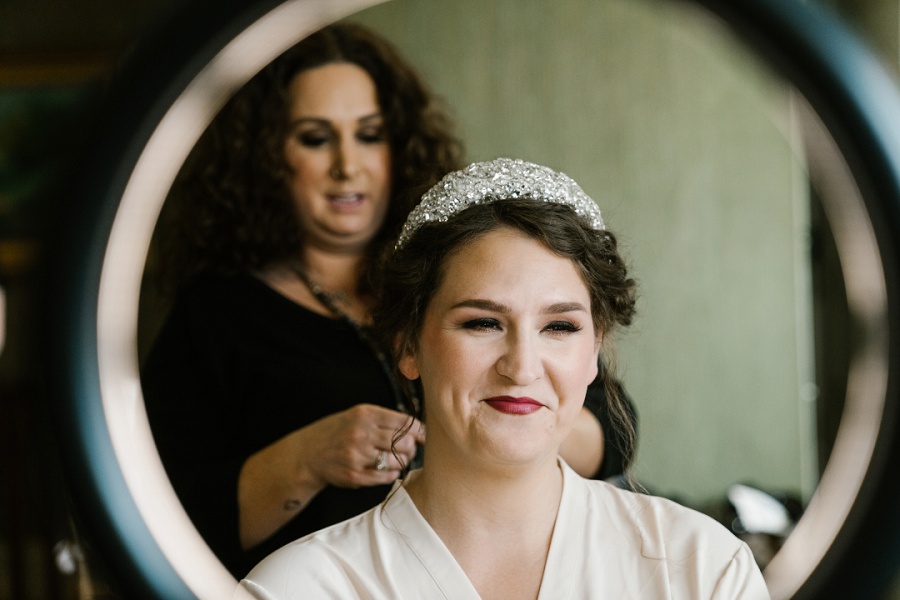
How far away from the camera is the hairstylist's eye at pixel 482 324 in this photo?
32cm

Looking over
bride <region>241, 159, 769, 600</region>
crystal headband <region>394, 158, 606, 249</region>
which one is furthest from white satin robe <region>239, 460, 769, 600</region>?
crystal headband <region>394, 158, 606, 249</region>

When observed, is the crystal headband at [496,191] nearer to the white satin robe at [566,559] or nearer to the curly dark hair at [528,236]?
the curly dark hair at [528,236]

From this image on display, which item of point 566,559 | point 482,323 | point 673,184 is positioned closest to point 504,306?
point 482,323

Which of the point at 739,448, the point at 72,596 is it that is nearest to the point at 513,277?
the point at 739,448

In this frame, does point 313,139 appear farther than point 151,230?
Yes

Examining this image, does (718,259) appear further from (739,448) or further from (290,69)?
(290,69)

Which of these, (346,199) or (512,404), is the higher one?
(346,199)

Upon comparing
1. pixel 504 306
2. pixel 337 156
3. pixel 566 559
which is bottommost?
pixel 566 559

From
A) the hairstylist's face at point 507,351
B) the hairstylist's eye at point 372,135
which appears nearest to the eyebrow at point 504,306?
the hairstylist's face at point 507,351

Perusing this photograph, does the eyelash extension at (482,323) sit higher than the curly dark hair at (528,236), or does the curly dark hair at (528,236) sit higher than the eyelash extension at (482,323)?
the curly dark hair at (528,236)

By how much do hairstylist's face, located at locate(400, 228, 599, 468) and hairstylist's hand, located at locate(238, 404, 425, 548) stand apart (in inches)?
1.0

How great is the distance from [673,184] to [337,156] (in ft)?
0.87

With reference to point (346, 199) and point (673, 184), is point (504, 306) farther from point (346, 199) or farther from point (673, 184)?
point (673, 184)

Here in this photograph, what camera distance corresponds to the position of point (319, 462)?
371 millimetres
